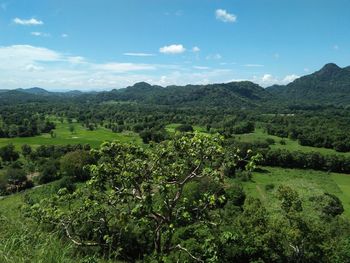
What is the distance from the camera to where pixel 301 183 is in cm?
6109

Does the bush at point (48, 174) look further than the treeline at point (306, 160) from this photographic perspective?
No

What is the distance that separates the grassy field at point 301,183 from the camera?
51.4 metres

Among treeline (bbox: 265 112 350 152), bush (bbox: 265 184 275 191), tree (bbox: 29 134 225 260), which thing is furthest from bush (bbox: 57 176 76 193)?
treeline (bbox: 265 112 350 152)

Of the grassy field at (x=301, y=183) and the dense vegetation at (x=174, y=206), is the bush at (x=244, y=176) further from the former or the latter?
the grassy field at (x=301, y=183)

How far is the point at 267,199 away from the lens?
5097cm

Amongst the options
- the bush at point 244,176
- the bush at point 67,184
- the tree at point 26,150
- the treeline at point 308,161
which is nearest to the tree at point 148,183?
the bush at point 67,184

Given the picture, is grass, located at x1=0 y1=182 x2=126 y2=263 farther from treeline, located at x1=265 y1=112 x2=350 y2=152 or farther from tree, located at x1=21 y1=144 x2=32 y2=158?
treeline, located at x1=265 y1=112 x2=350 y2=152

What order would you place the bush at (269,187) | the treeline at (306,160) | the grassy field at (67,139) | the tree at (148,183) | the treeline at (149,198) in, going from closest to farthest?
the treeline at (149,198) → the tree at (148,183) → the bush at (269,187) → the treeline at (306,160) → the grassy field at (67,139)

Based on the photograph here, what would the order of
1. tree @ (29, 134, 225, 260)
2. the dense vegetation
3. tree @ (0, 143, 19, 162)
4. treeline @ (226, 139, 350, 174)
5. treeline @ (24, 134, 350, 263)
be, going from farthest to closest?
treeline @ (226, 139, 350, 174) → tree @ (0, 143, 19, 162) → tree @ (29, 134, 225, 260) → treeline @ (24, 134, 350, 263) → the dense vegetation

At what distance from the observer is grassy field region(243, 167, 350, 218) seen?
169ft

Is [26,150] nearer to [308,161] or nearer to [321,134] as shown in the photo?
[308,161]

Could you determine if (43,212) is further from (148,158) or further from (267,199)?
(267,199)

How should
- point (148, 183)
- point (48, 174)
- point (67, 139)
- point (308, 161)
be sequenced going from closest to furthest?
point (148, 183), point (48, 174), point (308, 161), point (67, 139)

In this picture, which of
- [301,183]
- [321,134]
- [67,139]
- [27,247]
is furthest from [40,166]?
[321,134]
